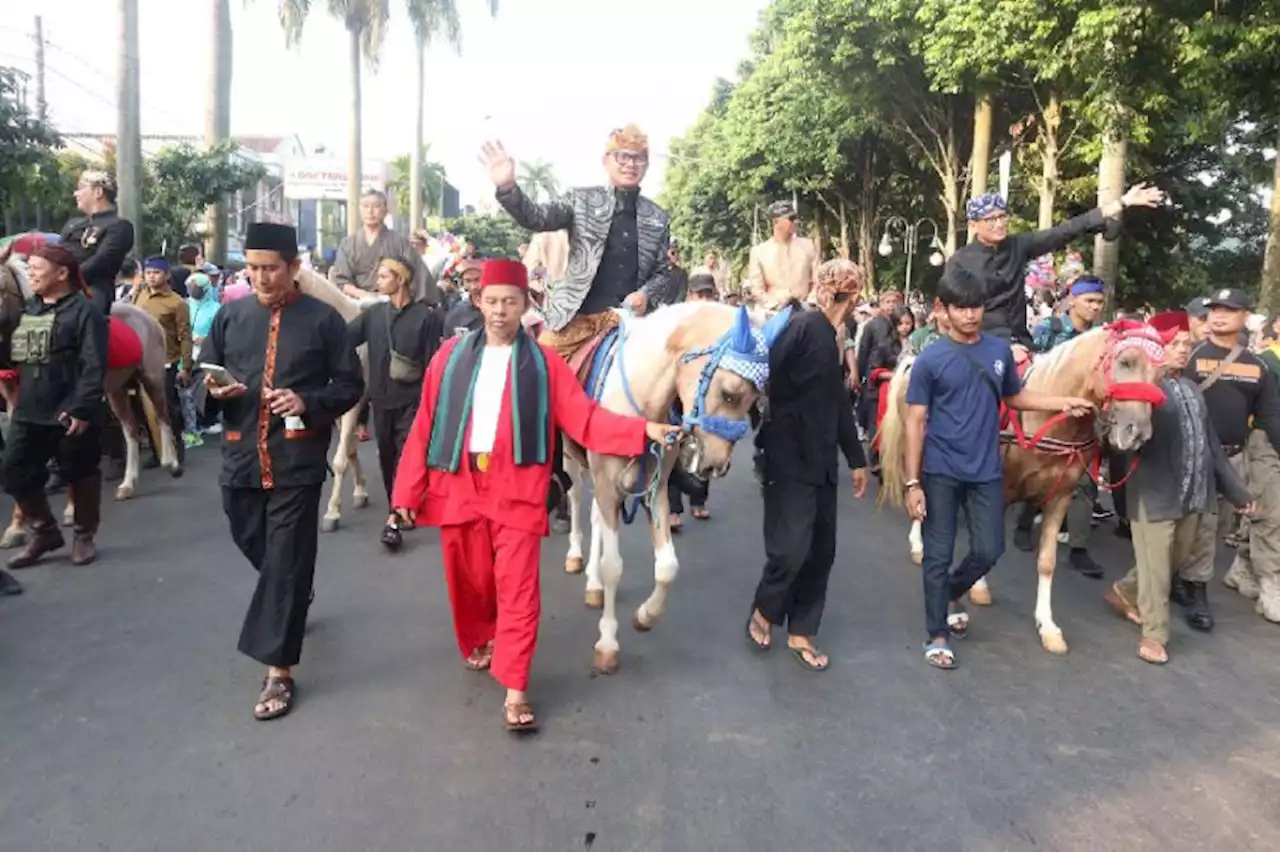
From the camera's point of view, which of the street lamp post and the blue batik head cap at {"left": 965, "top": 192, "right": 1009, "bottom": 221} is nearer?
the blue batik head cap at {"left": 965, "top": 192, "right": 1009, "bottom": 221}

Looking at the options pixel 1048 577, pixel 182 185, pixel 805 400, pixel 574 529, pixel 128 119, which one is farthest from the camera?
pixel 182 185

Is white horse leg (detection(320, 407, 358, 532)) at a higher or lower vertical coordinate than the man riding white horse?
lower

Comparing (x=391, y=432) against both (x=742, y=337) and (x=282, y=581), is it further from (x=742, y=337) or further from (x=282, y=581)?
(x=742, y=337)

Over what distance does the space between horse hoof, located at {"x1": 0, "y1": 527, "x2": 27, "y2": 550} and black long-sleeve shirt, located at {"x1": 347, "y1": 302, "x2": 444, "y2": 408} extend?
100 inches

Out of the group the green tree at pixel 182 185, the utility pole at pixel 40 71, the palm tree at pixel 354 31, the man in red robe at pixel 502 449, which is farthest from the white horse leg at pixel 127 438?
the palm tree at pixel 354 31

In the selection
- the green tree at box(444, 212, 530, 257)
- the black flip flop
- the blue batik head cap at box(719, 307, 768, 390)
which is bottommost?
the black flip flop

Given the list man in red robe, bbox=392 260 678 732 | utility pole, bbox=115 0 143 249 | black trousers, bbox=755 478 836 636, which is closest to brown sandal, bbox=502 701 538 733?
man in red robe, bbox=392 260 678 732

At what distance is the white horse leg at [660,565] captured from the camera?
4.94m

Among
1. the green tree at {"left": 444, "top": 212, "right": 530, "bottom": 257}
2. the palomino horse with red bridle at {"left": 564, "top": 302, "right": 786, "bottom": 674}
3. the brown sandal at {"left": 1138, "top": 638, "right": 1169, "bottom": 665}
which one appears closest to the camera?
the palomino horse with red bridle at {"left": 564, "top": 302, "right": 786, "bottom": 674}

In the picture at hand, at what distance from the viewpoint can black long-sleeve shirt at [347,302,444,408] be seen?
7094 mm

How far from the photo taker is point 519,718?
4.04m

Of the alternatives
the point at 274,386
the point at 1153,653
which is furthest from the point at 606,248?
the point at 1153,653

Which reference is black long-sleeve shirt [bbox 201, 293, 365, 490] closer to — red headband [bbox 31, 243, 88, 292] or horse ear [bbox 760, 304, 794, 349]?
horse ear [bbox 760, 304, 794, 349]

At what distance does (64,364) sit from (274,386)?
2.63 m
